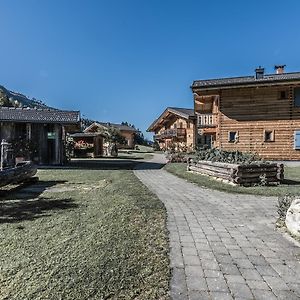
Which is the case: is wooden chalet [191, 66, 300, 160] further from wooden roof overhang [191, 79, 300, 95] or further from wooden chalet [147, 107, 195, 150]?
wooden chalet [147, 107, 195, 150]

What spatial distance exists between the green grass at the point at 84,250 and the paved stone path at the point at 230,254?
0.25 meters

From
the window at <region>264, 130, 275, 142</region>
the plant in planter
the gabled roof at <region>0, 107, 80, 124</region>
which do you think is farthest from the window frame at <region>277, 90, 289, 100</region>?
the plant in planter

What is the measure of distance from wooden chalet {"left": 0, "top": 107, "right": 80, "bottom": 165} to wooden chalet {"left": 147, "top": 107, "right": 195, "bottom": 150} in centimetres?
1948

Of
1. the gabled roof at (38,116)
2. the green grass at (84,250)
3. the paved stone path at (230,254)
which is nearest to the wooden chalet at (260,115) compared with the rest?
the gabled roof at (38,116)

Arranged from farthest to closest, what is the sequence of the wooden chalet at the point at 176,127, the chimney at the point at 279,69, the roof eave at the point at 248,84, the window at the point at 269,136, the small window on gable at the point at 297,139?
the wooden chalet at the point at 176,127, the chimney at the point at 279,69, the window at the point at 269,136, the small window on gable at the point at 297,139, the roof eave at the point at 248,84

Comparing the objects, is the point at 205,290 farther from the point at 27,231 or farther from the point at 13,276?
the point at 27,231

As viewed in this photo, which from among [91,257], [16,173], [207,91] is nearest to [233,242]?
[91,257]

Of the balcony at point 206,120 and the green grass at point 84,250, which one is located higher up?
the balcony at point 206,120

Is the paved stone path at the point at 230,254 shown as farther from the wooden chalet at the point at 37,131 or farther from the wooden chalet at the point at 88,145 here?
the wooden chalet at the point at 88,145

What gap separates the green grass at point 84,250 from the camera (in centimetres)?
301

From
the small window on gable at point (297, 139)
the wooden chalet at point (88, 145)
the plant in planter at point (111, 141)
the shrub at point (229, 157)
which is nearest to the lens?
the shrub at point (229, 157)

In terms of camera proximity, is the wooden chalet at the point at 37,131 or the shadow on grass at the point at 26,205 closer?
the shadow on grass at the point at 26,205

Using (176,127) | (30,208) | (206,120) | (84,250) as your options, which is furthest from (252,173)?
(176,127)

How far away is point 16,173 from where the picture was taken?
984cm
